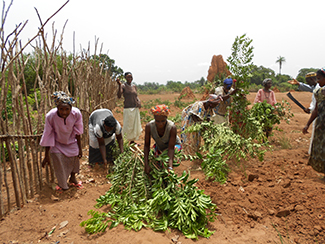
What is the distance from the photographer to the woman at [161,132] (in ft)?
8.18

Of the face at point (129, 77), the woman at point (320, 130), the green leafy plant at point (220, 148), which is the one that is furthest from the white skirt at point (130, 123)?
the woman at point (320, 130)

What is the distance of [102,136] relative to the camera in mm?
3570

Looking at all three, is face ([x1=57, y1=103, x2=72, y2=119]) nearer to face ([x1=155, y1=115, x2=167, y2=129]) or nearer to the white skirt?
face ([x1=155, y1=115, x2=167, y2=129])

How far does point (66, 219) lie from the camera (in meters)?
2.48

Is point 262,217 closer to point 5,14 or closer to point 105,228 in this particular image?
point 105,228

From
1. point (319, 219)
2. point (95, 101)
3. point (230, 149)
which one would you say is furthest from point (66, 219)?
point (95, 101)

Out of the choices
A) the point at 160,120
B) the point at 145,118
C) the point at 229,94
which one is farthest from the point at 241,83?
the point at 145,118

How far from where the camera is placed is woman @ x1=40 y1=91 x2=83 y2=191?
2739 millimetres

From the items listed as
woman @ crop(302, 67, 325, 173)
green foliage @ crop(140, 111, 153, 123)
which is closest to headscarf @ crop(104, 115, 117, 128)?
woman @ crop(302, 67, 325, 173)

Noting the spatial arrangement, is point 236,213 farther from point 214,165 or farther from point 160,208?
point 160,208

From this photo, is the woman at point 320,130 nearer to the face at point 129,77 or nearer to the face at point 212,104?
the face at point 212,104

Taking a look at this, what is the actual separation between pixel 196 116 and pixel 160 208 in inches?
80.9

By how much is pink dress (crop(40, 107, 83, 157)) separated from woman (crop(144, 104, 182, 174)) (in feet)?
3.35

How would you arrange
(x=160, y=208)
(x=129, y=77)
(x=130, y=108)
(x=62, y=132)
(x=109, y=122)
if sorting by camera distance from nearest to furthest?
(x=160, y=208) → (x=62, y=132) → (x=109, y=122) → (x=129, y=77) → (x=130, y=108)
